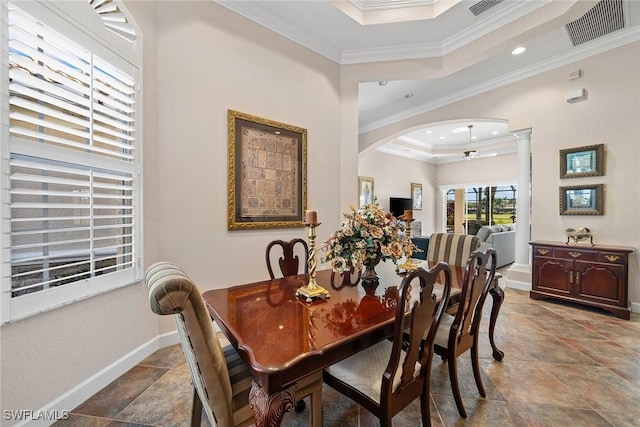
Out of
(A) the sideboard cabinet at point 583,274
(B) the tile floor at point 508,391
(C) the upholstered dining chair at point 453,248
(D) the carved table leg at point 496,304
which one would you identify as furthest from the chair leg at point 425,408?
(A) the sideboard cabinet at point 583,274

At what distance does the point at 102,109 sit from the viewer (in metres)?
1.80

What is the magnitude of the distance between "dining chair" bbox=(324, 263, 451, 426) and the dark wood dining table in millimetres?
120

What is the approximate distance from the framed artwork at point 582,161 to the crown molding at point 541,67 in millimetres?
1227

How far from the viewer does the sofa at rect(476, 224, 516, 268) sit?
17.5 ft

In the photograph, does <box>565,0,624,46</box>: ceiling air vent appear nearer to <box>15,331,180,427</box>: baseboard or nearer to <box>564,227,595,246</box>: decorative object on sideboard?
<box>564,227,595,246</box>: decorative object on sideboard

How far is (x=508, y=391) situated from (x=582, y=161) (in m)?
3.37

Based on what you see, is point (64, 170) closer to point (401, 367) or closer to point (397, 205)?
point (401, 367)

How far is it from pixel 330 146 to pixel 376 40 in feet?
4.46

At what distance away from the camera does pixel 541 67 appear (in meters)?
3.85

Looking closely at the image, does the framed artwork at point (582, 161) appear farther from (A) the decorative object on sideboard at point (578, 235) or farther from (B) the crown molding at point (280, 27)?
(B) the crown molding at point (280, 27)

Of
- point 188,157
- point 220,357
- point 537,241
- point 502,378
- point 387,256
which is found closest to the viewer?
point 220,357

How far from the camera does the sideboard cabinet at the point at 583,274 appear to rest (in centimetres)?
306

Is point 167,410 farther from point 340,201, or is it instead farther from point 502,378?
point 340,201

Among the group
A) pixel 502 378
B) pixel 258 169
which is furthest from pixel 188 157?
pixel 502 378
